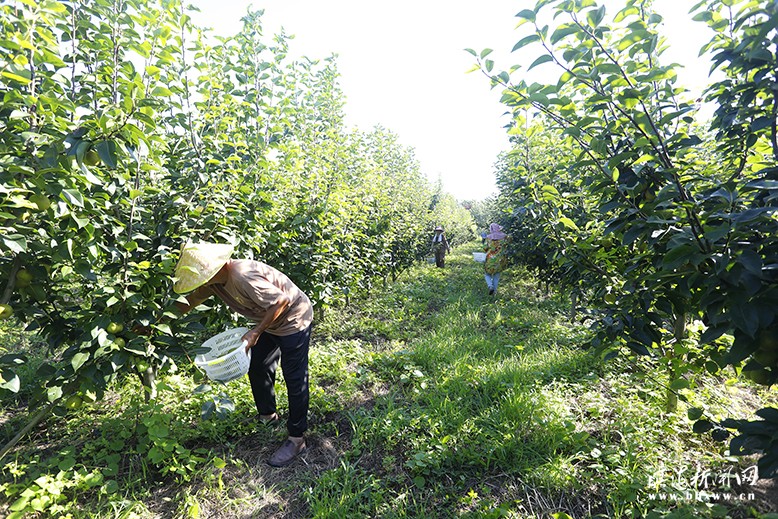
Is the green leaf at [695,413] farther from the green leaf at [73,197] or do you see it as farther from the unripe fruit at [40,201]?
the unripe fruit at [40,201]

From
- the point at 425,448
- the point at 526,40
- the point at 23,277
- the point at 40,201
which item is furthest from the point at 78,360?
the point at 526,40

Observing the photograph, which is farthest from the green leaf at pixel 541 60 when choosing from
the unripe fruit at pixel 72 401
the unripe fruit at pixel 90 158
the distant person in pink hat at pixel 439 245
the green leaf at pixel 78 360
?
the distant person in pink hat at pixel 439 245

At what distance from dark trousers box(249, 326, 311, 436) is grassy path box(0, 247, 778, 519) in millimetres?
301

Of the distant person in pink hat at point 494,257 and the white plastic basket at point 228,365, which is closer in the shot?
the white plastic basket at point 228,365

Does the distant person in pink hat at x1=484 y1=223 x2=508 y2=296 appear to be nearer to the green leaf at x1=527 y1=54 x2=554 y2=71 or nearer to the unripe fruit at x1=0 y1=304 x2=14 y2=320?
the green leaf at x1=527 y1=54 x2=554 y2=71

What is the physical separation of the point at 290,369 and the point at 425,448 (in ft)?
3.83

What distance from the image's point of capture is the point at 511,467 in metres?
2.44

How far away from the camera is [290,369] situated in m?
2.67

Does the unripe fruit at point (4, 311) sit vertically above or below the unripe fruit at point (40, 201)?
below

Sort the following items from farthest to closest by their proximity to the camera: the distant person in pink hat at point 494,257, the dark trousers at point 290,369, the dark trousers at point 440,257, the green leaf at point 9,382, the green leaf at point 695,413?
the dark trousers at point 440,257 < the distant person in pink hat at point 494,257 < the dark trousers at point 290,369 < the green leaf at point 9,382 < the green leaf at point 695,413

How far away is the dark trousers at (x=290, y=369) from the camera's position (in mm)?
2662

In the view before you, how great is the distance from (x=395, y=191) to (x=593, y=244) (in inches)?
268

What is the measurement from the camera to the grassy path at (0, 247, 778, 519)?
2.15 metres

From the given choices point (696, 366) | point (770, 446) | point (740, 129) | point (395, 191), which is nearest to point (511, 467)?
point (696, 366)
